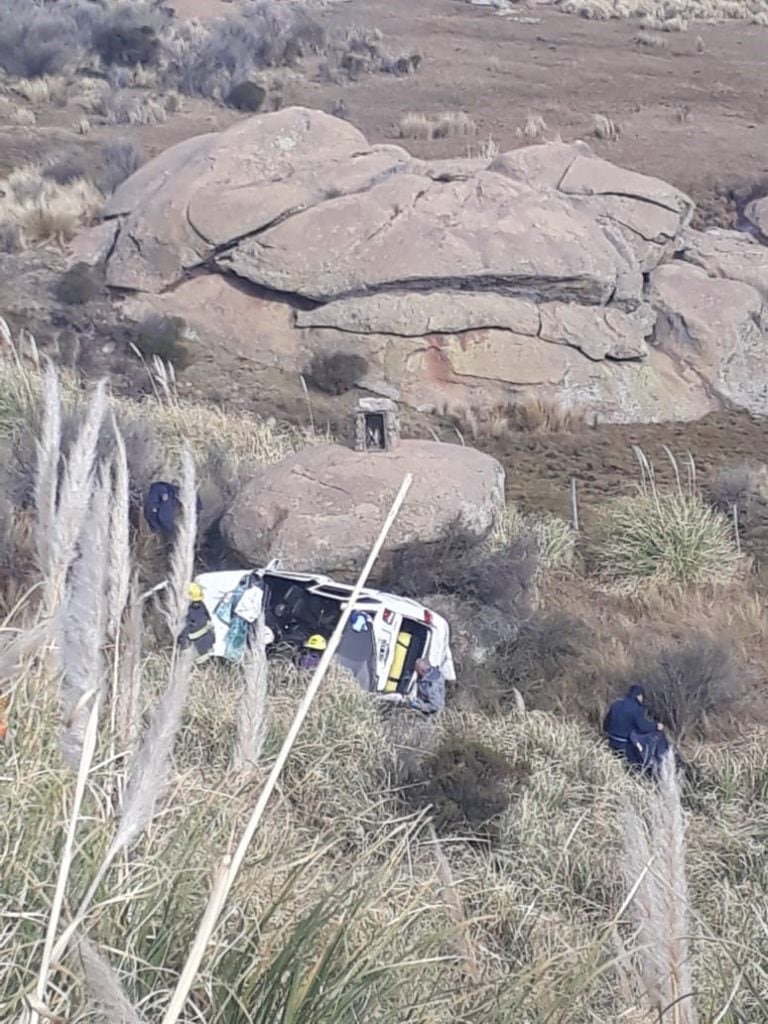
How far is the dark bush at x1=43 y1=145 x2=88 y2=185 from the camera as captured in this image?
21.4m

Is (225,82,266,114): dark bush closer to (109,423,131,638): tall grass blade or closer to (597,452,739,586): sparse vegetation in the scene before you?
(597,452,739,586): sparse vegetation

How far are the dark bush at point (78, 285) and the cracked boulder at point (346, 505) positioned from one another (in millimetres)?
6411

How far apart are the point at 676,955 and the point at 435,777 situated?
15.6ft

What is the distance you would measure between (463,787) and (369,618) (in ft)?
8.13

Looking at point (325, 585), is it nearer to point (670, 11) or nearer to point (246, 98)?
point (246, 98)

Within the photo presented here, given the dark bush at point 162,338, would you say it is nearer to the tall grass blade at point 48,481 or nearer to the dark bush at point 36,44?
the tall grass blade at point 48,481

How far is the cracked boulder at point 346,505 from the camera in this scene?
10477 mm

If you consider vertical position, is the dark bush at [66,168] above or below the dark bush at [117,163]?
below

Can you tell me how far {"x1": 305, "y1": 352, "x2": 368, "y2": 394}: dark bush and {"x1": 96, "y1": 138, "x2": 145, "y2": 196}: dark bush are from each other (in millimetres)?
6514

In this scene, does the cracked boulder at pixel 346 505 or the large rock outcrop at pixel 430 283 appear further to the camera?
the large rock outcrop at pixel 430 283

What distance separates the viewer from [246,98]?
28.0 m

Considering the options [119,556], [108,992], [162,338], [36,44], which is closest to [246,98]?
[36,44]

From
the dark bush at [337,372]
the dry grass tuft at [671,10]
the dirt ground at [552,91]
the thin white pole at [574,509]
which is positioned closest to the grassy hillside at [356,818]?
the thin white pole at [574,509]

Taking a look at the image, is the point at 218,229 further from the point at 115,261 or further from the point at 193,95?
the point at 193,95
